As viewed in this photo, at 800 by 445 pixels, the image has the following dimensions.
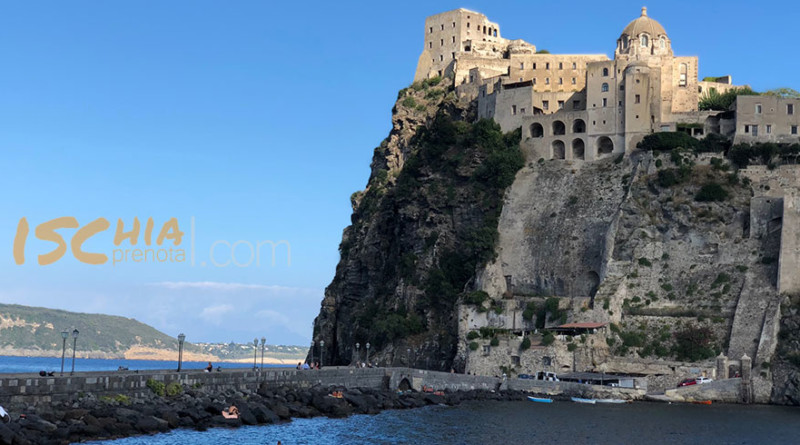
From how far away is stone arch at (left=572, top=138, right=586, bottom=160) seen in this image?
96.7 meters

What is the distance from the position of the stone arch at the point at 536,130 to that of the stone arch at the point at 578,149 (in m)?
3.19

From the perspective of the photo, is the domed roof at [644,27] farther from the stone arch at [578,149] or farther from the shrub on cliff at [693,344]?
the shrub on cliff at [693,344]

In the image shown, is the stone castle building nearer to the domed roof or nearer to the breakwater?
the domed roof

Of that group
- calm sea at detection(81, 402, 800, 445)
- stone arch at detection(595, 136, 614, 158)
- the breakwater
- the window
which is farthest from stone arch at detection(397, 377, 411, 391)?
the window

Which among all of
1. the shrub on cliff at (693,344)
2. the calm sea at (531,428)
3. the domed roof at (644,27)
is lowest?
the calm sea at (531,428)

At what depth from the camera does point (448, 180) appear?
97562 mm

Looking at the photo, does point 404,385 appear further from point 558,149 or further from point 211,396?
point 558,149

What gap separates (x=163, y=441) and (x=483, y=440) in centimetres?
1578

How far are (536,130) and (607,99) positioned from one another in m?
6.99

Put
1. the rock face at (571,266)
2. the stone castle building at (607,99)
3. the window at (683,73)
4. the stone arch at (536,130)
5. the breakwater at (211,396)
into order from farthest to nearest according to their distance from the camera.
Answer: the window at (683,73), the stone arch at (536,130), the stone castle building at (607,99), the rock face at (571,266), the breakwater at (211,396)

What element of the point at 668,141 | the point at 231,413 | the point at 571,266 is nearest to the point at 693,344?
the point at 571,266

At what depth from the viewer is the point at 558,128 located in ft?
320

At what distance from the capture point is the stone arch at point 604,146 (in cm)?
9575

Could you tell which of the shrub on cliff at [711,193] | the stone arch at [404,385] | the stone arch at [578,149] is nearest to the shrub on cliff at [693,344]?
the shrub on cliff at [711,193]
